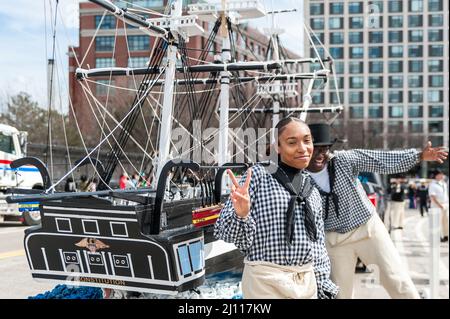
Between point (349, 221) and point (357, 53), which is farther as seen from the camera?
point (357, 53)

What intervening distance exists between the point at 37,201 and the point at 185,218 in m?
1.27

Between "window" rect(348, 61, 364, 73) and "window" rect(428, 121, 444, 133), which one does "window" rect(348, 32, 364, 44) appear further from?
"window" rect(428, 121, 444, 133)

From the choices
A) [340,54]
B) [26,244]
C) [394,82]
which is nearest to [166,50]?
[26,244]

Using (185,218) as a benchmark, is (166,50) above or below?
above

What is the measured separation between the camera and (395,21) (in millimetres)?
60812

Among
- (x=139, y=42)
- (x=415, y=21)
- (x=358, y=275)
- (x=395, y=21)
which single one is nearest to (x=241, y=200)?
(x=358, y=275)

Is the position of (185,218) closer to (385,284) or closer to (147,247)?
(147,247)

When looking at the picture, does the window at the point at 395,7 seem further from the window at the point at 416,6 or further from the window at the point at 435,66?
the window at the point at 435,66

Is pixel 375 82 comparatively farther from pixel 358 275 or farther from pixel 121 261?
pixel 121 261

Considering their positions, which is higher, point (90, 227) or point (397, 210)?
point (90, 227)

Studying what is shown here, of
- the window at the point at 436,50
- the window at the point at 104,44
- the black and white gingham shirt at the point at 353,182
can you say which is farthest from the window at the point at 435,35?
the black and white gingham shirt at the point at 353,182

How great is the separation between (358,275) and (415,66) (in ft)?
229

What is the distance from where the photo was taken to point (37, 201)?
14.1 ft

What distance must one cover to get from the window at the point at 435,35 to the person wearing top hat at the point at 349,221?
6811 cm
